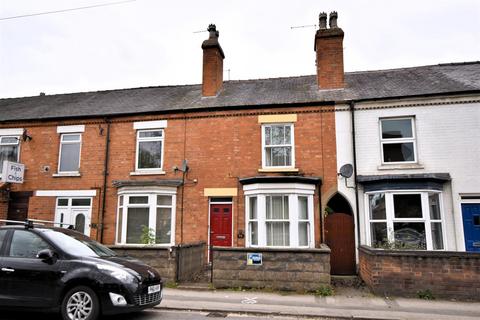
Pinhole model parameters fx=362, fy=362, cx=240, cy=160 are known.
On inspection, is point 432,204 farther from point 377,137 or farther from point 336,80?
point 336,80

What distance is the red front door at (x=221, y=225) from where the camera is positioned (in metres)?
12.8

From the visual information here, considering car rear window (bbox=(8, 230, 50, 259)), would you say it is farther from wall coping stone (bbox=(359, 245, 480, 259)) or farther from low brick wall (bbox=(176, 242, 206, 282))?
wall coping stone (bbox=(359, 245, 480, 259))

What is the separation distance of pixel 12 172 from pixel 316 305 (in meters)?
12.4

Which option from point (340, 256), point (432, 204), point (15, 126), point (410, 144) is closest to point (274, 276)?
point (340, 256)

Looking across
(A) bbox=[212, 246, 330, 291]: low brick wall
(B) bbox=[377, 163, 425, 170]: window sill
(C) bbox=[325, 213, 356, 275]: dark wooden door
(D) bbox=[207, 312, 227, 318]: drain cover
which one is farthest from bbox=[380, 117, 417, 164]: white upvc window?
(D) bbox=[207, 312, 227, 318]: drain cover

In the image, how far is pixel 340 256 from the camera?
39.3 ft

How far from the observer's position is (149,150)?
1418 centimetres

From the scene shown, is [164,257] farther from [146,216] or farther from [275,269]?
[146,216]

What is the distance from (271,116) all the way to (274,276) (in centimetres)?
624

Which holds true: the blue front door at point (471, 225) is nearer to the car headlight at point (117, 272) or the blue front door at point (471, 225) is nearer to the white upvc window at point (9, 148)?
the car headlight at point (117, 272)

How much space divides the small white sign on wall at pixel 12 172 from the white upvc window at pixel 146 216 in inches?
173

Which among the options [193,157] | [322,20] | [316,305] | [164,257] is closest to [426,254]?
[316,305]

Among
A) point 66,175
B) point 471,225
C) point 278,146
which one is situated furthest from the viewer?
point 66,175

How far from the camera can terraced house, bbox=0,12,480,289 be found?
37.7 ft
